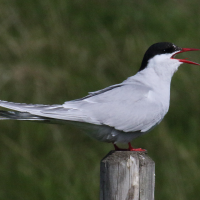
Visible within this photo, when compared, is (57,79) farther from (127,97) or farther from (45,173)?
(127,97)

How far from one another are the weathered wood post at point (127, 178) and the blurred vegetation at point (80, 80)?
7.36 ft

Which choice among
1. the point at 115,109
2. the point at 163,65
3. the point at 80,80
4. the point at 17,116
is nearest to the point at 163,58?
the point at 163,65

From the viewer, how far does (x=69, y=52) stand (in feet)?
19.3

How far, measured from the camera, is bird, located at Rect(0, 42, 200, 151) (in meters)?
2.85

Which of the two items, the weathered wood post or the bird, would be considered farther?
the bird

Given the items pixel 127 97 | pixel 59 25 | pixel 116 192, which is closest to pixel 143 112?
pixel 127 97

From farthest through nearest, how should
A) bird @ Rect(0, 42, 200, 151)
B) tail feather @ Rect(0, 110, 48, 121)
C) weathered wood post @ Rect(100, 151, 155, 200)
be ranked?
1. bird @ Rect(0, 42, 200, 151)
2. tail feather @ Rect(0, 110, 48, 121)
3. weathered wood post @ Rect(100, 151, 155, 200)

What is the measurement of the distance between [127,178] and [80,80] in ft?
10.6

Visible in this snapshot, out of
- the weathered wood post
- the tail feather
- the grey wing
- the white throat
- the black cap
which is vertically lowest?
the weathered wood post

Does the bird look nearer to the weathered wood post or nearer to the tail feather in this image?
the tail feather

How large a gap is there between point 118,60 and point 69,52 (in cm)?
63

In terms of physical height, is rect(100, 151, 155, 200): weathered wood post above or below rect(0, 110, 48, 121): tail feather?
below

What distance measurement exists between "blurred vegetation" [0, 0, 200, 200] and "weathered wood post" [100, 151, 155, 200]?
7.36 feet

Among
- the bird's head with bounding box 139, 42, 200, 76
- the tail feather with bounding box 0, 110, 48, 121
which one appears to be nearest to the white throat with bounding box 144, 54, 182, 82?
the bird's head with bounding box 139, 42, 200, 76
